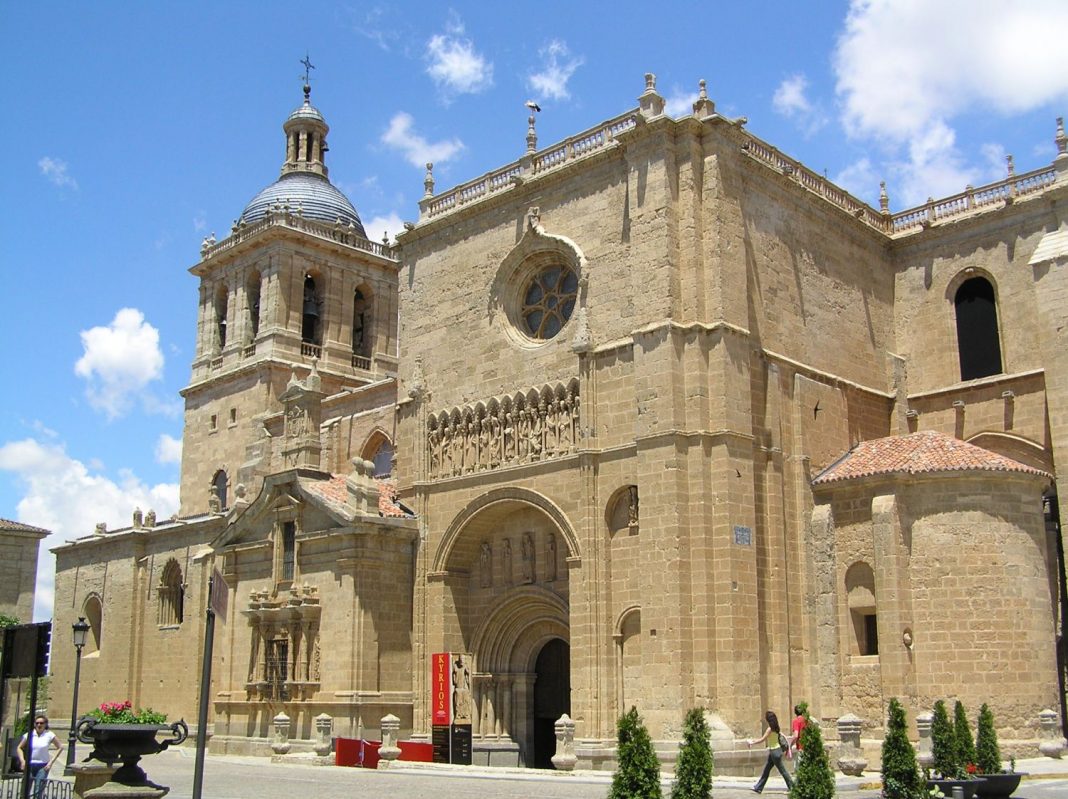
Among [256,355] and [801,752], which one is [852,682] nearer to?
[801,752]

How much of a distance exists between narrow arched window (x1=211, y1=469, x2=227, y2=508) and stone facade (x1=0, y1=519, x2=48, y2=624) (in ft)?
19.7

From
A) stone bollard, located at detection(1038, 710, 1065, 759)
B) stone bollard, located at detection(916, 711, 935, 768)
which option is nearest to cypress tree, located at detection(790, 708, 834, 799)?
stone bollard, located at detection(916, 711, 935, 768)

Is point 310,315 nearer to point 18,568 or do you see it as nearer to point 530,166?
point 18,568

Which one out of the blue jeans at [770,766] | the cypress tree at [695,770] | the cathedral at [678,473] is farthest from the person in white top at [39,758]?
the cathedral at [678,473]

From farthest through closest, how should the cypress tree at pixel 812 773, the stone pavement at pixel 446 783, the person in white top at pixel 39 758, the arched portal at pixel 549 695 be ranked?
the arched portal at pixel 549 695 → the stone pavement at pixel 446 783 → the person in white top at pixel 39 758 → the cypress tree at pixel 812 773

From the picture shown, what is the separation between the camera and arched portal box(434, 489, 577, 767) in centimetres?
2683

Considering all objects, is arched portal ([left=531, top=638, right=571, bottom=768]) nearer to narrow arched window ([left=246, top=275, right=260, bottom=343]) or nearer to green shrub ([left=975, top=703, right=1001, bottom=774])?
green shrub ([left=975, top=703, right=1001, bottom=774])

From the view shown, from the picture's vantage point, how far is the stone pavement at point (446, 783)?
17734mm

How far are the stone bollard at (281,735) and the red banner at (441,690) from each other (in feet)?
11.6

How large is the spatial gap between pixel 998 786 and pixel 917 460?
32.0ft

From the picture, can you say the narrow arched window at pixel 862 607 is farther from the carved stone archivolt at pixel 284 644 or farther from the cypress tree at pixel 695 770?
the carved stone archivolt at pixel 284 644

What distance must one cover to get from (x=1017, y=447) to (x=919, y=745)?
8.57 m

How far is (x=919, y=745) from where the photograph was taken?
21.3 meters

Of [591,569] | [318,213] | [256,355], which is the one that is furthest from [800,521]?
[318,213]
